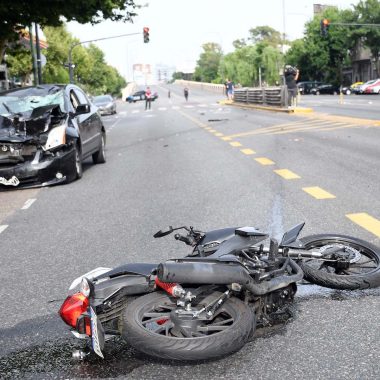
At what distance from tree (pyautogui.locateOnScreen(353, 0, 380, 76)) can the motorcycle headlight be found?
69596mm

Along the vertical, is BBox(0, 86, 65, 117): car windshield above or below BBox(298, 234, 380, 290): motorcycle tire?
above

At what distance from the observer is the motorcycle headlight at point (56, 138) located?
9.37 meters

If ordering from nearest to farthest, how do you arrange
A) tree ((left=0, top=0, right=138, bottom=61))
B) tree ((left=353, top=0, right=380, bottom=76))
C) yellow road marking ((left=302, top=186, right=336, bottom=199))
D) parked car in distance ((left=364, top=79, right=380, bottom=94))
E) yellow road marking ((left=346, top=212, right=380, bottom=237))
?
yellow road marking ((left=346, top=212, right=380, bottom=237))
yellow road marking ((left=302, top=186, right=336, bottom=199))
tree ((left=0, top=0, right=138, bottom=61))
parked car in distance ((left=364, top=79, right=380, bottom=94))
tree ((left=353, top=0, right=380, bottom=76))

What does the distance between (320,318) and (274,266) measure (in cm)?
51

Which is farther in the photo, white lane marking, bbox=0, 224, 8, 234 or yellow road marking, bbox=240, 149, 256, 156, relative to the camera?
yellow road marking, bbox=240, 149, 256, 156

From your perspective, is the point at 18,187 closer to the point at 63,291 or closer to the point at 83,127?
the point at 83,127

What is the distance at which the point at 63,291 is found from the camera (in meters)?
4.42

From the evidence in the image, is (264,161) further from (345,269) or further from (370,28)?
(370,28)

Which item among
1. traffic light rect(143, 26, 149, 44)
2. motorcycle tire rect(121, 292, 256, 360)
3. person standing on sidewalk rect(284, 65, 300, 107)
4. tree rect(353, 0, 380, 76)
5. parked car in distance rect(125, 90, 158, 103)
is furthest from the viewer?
parked car in distance rect(125, 90, 158, 103)

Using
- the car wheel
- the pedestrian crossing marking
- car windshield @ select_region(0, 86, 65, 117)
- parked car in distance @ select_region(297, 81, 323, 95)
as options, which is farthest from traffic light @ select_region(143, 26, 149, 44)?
car windshield @ select_region(0, 86, 65, 117)

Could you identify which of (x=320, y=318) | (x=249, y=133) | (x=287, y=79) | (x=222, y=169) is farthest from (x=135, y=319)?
(x=287, y=79)

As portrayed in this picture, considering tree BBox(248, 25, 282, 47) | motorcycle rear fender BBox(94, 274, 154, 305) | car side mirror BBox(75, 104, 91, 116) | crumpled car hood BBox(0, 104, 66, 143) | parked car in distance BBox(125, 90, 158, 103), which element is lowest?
parked car in distance BBox(125, 90, 158, 103)

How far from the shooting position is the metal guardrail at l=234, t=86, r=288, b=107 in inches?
1186

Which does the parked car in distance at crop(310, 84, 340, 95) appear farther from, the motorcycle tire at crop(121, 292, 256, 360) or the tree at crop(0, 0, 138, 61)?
the motorcycle tire at crop(121, 292, 256, 360)
